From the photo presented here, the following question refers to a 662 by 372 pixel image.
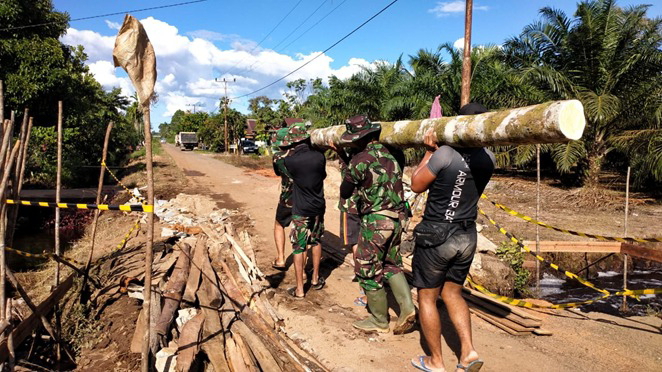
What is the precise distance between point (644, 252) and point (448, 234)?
3790mm

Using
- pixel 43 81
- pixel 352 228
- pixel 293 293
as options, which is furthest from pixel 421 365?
pixel 43 81

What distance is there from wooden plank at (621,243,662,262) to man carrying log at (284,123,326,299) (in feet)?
13.3

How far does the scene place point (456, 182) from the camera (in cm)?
299

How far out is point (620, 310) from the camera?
626 centimetres

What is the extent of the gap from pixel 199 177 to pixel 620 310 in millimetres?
15411

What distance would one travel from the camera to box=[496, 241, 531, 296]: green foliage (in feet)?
22.1

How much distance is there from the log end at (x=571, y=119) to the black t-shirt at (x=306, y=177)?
2755 mm

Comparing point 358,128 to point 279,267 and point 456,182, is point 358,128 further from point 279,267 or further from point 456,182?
point 279,267

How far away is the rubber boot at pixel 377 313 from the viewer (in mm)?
3850

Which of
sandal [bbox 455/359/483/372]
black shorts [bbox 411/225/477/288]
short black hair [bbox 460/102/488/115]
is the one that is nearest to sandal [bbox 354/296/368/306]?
black shorts [bbox 411/225/477/288]

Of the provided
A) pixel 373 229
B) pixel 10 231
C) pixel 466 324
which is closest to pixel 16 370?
pixel 10 231

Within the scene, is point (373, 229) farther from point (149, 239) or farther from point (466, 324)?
point (149, 239)

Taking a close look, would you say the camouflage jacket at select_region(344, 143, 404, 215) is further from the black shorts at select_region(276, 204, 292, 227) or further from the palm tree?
the palm tree

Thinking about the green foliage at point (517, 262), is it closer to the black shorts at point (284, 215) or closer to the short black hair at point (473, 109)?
the black shorts at point (284, 215)
